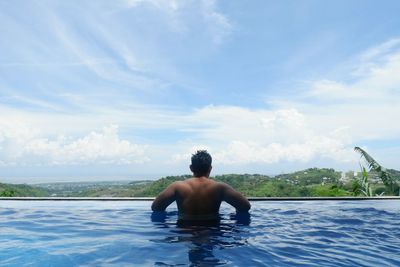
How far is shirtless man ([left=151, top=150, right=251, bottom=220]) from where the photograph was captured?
193 inches

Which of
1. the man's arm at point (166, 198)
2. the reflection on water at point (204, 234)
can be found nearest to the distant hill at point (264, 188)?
the reflection on water at point (204, 234)

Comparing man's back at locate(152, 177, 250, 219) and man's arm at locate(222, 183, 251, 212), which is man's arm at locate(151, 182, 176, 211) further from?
man's arm at locate(222, 183, 251, 212)

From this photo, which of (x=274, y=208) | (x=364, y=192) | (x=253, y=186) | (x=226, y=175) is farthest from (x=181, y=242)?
(x=226, y=175)

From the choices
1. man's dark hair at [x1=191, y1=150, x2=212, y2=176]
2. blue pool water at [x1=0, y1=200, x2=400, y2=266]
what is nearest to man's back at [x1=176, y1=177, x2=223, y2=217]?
man's dark hair at [x1=191, y1=150, x2=212, y2=176]

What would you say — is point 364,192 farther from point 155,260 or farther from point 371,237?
point 155,260

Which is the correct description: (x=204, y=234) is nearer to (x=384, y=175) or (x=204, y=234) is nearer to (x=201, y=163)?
(x=201, y=163)

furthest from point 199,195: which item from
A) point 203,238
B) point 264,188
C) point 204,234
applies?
point 264,188

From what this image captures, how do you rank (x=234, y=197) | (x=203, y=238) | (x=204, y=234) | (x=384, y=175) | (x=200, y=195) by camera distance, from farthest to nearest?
(x=384, y=175) < (x=234, y=197) < (x=200, y=195) < (x=204, y=234) < (x=203, y=238)

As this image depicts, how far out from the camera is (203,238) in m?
4.22

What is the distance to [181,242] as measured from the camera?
13.2 feet

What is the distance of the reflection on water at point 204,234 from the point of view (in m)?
3.46

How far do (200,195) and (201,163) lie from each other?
1.41 feet

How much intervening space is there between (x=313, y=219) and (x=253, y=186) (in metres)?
7.64

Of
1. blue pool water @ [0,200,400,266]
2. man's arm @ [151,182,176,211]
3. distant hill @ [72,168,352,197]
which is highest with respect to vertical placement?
distant hill @ [72,168,352,197]
